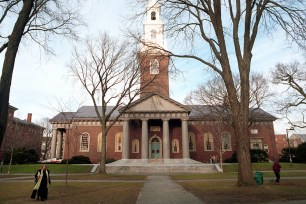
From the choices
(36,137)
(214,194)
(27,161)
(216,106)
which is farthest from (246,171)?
(36,137)

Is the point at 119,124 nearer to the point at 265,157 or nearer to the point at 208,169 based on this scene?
the point at 208,169

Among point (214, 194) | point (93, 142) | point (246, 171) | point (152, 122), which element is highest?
point (152, 122)

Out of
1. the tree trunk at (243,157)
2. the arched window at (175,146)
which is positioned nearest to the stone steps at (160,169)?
the arched window at (175,146)

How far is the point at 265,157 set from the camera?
134 ft

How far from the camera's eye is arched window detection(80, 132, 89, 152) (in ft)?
148

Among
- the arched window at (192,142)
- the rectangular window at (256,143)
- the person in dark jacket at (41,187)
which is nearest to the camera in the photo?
the person in dark jacket at (41,187)

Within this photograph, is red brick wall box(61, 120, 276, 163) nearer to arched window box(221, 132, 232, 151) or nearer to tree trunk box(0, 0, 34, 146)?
arched window box(221, 132, 232, 151)

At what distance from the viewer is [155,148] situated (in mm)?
42094

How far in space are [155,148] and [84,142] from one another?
12.7m

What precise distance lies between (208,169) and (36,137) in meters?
58.4

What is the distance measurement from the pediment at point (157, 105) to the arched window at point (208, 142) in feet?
29.5

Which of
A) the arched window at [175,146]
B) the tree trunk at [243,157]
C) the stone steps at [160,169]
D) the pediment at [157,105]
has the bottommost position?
the stone steps at [160,169]

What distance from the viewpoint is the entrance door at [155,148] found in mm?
41669

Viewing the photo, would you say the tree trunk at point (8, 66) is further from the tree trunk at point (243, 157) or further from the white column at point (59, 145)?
the white column at point (59, 145)
